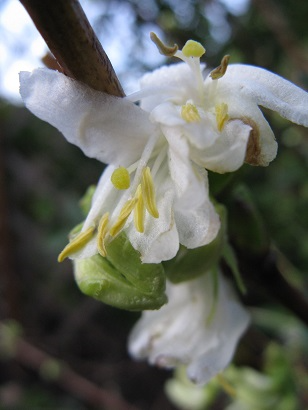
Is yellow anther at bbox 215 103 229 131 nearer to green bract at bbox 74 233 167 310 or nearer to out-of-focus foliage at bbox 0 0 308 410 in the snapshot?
green bract at bbox 74 233 167 310

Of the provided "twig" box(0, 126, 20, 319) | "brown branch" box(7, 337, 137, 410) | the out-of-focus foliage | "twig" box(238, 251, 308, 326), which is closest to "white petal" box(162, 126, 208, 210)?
"twig" box(238, 251, 308, 326)

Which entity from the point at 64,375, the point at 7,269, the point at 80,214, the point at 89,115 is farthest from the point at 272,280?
the point at 7,269

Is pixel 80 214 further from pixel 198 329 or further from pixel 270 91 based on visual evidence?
pixel 270 91

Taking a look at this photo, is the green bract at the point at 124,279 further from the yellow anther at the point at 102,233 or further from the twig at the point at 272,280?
the twig at the point at 272,280

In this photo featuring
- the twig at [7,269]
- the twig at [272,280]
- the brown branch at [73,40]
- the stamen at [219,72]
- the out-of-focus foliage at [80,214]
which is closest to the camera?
the brown branch at [73,40]

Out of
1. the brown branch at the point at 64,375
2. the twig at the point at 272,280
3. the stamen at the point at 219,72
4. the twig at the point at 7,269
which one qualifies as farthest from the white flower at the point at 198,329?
the twig at the point at 7,269

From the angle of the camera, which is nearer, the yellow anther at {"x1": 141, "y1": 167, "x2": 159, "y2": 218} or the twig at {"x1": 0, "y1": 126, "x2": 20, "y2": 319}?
the yellow anther at {"x1": 141, "y1": 167, "x2": 159, "y2": 218}
